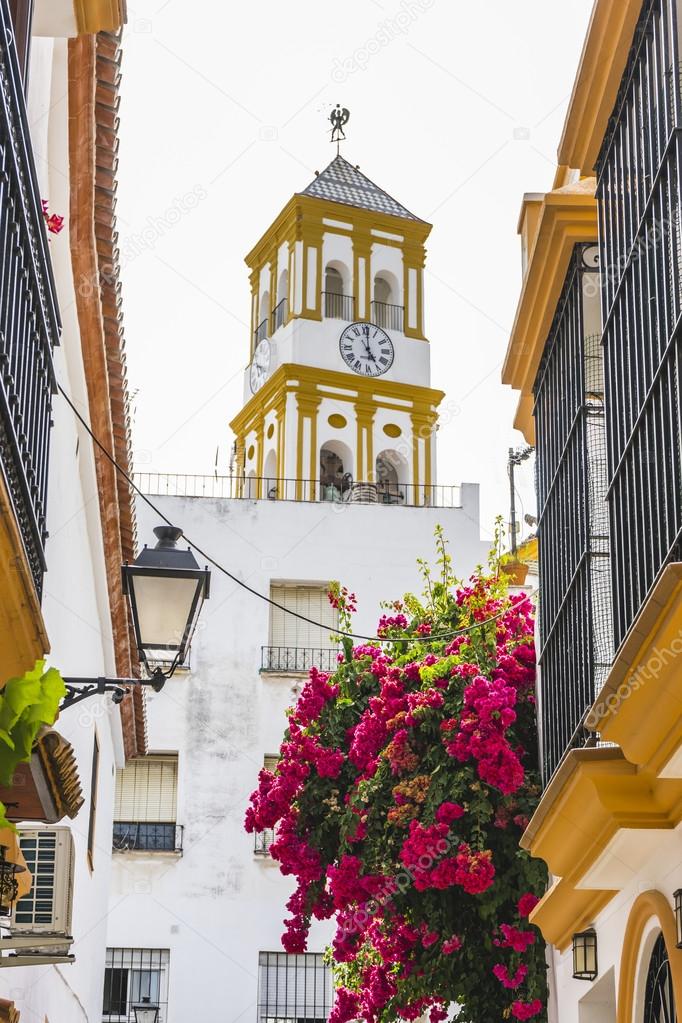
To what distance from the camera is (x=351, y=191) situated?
36.2m

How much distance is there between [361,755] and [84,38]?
207 inches

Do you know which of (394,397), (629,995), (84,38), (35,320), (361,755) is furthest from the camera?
(394,397)

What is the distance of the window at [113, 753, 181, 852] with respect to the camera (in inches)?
924

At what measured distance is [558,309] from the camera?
30.9 ft

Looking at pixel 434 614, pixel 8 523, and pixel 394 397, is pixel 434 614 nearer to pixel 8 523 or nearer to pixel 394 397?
pixel 8 523

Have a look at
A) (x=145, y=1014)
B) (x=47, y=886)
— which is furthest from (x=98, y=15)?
(x=145, y=1014)

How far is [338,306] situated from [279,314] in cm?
151

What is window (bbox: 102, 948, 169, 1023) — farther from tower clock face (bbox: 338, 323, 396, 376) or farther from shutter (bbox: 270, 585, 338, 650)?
tower clock face (bbox: 338, 323, 396, 376)

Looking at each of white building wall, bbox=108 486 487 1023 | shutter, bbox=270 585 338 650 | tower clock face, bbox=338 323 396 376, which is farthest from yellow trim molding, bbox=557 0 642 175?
tower clock face, bbox=338 323 396 376

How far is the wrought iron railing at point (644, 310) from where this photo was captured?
6266 millimetres

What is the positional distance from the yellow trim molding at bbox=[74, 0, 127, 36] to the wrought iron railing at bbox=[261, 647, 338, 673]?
1795 cm

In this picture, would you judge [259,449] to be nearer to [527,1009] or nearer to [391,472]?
[391,472]

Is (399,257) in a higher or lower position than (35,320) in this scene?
higher

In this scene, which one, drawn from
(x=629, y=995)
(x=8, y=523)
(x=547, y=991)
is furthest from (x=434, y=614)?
(x=8, y=523)
